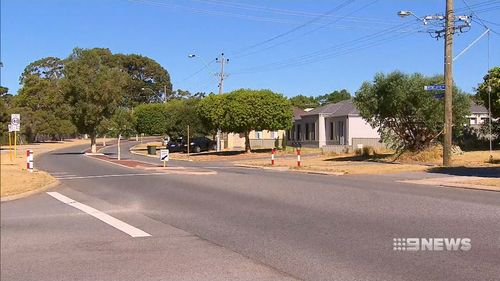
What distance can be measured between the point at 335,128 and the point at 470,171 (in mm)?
26669

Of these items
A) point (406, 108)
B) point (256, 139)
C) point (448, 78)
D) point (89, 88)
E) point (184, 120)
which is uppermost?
point (89, 88)

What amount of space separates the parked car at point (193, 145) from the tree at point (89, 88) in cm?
693

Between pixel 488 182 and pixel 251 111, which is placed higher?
pixel 251 111

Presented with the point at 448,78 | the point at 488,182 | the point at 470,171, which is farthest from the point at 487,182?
the point at 448,78

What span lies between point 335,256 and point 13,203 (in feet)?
27.7

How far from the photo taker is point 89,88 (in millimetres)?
51906

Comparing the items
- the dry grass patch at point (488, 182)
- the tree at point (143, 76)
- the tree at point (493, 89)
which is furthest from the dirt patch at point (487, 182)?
the tree at point (143, 76)

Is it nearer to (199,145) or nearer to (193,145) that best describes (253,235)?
(193,145)

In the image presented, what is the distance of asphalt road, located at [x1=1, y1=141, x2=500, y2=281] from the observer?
6.85 m

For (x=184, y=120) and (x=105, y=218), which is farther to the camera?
(x=184, y=120)

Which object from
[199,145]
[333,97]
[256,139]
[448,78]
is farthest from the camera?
[333,97]

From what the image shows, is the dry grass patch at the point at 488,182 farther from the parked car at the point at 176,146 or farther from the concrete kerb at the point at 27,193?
the parked car at the point at 176,146

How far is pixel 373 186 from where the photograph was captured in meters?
18.0

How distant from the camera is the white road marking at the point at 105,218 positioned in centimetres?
945
